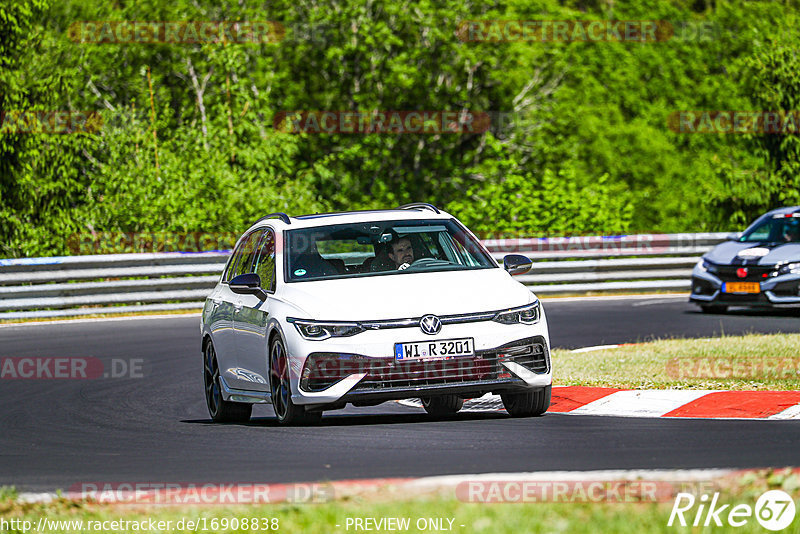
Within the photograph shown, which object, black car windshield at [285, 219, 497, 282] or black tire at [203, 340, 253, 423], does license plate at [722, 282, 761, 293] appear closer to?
black car windshield at [285, 219, 497, 282]

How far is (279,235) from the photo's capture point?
36.3 ft

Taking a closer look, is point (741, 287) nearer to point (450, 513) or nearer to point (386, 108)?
point (450, 513)

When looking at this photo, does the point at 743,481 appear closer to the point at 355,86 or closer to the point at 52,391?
the point at 52,391

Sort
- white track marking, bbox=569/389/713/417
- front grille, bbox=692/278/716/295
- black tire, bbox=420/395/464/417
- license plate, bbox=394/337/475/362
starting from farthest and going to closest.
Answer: front grille, bbox=692/278/716/295 < black tire, bbox=420/395/464/417 < white track marking, bbox=569/389/713/417 < license plate, bbox=394/337/475/362

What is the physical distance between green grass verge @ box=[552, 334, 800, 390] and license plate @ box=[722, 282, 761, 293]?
4.04 m

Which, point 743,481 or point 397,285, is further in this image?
point 397,285

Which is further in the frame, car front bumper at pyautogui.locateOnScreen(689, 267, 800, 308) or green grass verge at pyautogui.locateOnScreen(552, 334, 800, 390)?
car front bumper at pyautogui.locateOnScreen(689, 267, 800, 308)

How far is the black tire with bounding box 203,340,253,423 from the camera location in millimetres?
11328

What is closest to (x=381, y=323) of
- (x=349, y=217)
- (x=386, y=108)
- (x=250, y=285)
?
(x=250, y=285)

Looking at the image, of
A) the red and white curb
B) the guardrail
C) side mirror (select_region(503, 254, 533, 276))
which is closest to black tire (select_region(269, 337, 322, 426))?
the red and white curb

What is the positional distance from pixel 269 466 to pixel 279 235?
3257 millimetres

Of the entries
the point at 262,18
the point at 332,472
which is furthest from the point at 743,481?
the point at 262,18

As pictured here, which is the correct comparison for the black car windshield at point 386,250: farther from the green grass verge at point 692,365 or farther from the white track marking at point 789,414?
the white track marking at point 789,414

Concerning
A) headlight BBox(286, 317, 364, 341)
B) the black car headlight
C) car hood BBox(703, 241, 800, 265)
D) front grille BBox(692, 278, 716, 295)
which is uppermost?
headlight BBox(286, 317, 364, 341)
